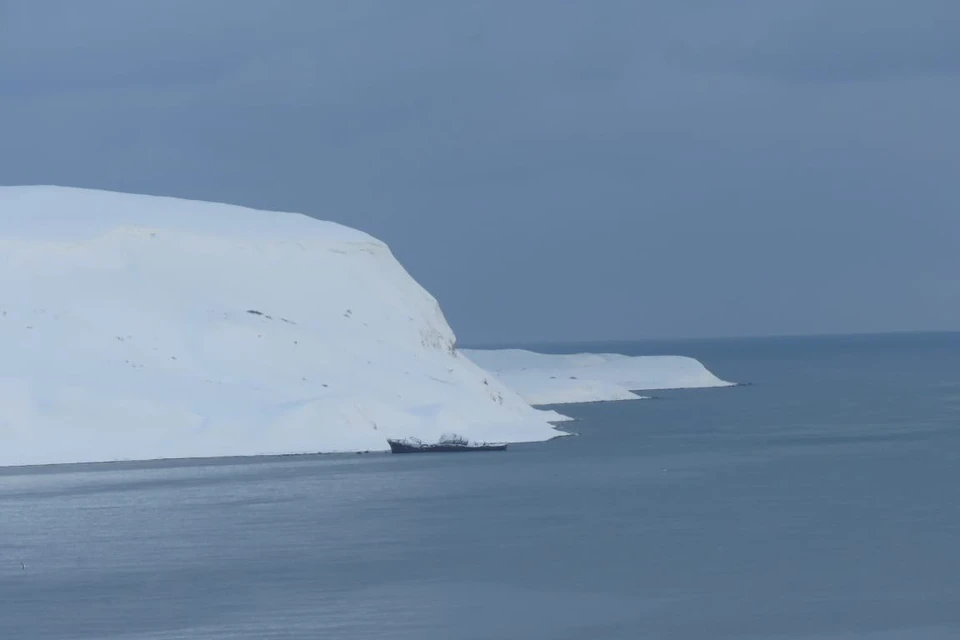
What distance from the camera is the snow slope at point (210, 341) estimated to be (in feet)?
136

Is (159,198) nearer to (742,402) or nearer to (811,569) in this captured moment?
(742,402)

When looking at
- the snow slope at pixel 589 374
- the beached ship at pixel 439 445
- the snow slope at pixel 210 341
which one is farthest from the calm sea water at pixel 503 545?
the snow slope at pixel 589 374

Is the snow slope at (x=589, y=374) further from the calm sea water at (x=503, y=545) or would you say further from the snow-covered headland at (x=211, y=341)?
the calm sea water at (x=503, y=545)

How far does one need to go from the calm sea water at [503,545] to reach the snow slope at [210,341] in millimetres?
1273

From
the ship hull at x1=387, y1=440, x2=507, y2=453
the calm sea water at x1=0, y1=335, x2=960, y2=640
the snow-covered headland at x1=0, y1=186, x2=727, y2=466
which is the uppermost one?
the snow-covered headland at x1=0, y1=186, x2=727, y2=466

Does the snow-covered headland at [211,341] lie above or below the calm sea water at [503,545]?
above

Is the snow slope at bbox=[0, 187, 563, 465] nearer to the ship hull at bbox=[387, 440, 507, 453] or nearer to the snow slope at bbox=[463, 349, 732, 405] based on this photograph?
the ship hull at bbox=[387, 440, 507, 453]

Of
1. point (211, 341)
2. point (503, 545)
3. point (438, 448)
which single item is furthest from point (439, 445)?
point (503, 545)

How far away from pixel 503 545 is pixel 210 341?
74.2ft

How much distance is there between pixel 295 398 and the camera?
44750 mm

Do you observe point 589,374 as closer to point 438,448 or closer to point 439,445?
point 438,448

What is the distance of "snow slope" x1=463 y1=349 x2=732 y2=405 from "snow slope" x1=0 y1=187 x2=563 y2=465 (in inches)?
635

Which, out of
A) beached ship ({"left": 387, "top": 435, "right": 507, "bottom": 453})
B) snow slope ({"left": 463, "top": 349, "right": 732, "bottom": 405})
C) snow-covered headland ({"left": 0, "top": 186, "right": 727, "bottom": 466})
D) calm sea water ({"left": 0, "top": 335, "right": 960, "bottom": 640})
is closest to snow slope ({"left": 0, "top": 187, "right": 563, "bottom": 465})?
snow-covered headland ({"left": 0, "top": 186, "right": 727, "bottom": 466})

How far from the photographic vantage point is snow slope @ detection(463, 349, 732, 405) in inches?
2904
